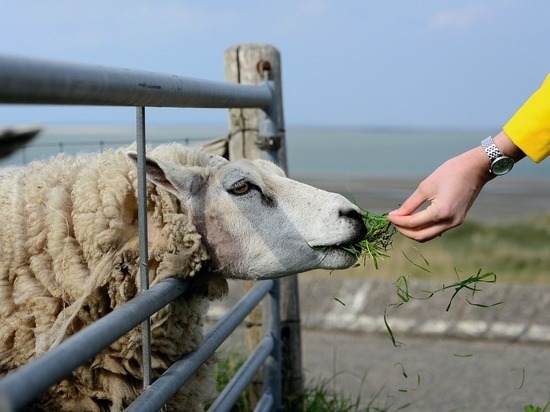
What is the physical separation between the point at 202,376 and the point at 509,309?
4.01 metres

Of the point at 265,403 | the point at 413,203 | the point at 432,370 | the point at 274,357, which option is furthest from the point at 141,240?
the point at 432,370

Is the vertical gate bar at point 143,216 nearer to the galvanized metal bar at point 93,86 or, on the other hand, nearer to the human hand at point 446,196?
the galvanized metal bar at point 93,86

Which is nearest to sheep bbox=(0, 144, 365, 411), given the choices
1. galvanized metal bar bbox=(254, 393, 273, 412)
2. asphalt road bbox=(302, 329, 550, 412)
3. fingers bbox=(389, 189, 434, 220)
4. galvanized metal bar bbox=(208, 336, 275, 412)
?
galvanized metal bar bbox=(208, 336, 275, 412)

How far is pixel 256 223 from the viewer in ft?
9.71

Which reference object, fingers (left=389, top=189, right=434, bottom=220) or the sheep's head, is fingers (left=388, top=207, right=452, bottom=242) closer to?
fingers (left=389, top=189, right=434, bottom=220)

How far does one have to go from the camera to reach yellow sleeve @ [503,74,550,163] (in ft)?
7.80

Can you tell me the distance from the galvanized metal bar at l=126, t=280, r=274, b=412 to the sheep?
0.08 m

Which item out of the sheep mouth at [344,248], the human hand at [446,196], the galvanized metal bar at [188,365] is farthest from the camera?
the sheep mouth at [344,248]

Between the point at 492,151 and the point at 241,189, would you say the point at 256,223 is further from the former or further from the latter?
the point at 492,151

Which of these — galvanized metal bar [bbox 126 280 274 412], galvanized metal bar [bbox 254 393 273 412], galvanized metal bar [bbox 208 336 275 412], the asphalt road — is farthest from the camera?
the asphalt road

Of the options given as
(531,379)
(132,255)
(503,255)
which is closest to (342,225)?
(132,255)

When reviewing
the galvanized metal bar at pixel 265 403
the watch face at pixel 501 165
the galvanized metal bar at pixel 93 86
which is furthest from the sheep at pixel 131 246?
the galvanized metal bar at pixel 265 403

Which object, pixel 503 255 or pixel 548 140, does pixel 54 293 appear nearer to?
pixel 548 140

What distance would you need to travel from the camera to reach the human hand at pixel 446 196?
237 centimetres
